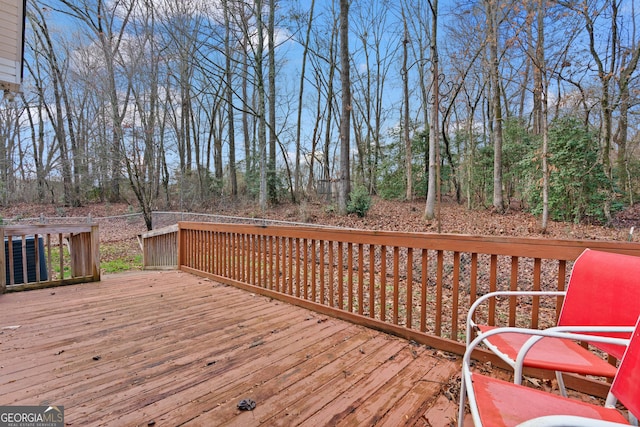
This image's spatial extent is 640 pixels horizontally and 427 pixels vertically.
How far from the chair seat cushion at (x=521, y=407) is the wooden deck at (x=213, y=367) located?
1.72 ft

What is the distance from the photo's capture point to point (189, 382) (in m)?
1.78

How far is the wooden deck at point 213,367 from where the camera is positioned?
152 cm

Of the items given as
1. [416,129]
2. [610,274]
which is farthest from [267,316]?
[416,129]

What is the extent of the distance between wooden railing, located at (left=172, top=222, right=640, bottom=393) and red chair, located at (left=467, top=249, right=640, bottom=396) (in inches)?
9.9

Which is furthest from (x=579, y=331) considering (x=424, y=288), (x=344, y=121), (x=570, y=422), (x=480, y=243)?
(x=344, y=121)

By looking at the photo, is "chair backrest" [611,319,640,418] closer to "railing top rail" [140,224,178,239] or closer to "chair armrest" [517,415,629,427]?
"chair armrest" [517,415,629,427]

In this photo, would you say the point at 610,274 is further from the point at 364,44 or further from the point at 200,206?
the point at 364,44

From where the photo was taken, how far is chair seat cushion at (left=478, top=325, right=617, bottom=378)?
3.90 ft

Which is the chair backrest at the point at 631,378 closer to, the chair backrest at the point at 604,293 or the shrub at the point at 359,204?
the chair backrest at the point at 604,293

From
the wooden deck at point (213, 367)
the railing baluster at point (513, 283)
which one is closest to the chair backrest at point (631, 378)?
the wooden deck at point (213, 367)

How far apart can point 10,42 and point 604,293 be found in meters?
8.33

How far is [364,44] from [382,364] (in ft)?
52.1

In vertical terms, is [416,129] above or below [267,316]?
above

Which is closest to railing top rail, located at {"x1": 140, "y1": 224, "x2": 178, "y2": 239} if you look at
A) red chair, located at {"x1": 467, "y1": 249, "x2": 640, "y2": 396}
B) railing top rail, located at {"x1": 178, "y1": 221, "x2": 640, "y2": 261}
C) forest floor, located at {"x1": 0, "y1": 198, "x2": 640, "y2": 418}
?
forest floor, located at {"x1": 0, "y1": 198, "x2": 640, "y2": 418}
